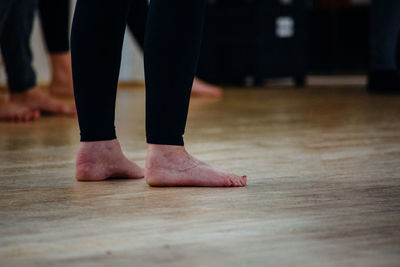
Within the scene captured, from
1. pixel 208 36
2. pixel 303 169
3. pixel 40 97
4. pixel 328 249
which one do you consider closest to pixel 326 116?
pixel 40 97

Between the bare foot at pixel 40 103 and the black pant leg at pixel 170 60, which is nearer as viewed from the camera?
the black pant leg at pixel 170 60

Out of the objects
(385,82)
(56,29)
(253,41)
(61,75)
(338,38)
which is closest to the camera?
(56,29)

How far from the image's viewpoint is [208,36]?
4.12m

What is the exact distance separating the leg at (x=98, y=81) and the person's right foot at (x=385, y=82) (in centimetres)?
218

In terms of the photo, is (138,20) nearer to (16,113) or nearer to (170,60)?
(16,113)

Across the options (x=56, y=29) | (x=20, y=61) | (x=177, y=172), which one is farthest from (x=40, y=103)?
(x=177, y=172)

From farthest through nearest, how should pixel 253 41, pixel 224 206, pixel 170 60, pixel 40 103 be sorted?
pixel 253 41 < pixel 40 103 < pixel 170 60 < pixel 224 206

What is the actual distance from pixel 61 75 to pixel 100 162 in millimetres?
1645

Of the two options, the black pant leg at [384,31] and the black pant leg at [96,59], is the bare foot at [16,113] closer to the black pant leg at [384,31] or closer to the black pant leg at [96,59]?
the black pant leg at [96,59]

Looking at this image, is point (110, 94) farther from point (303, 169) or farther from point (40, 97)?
point (40, 97)

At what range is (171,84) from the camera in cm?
114

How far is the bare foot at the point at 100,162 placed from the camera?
1253 mm

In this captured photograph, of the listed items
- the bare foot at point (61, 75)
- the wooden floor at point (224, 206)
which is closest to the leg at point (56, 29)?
the bare foot at point (61, 75)

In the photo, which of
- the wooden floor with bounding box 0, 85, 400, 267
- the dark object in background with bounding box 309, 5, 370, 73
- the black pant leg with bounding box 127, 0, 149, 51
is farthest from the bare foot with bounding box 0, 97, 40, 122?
the dark object in background with bounding box 309, 5, 370, 73
